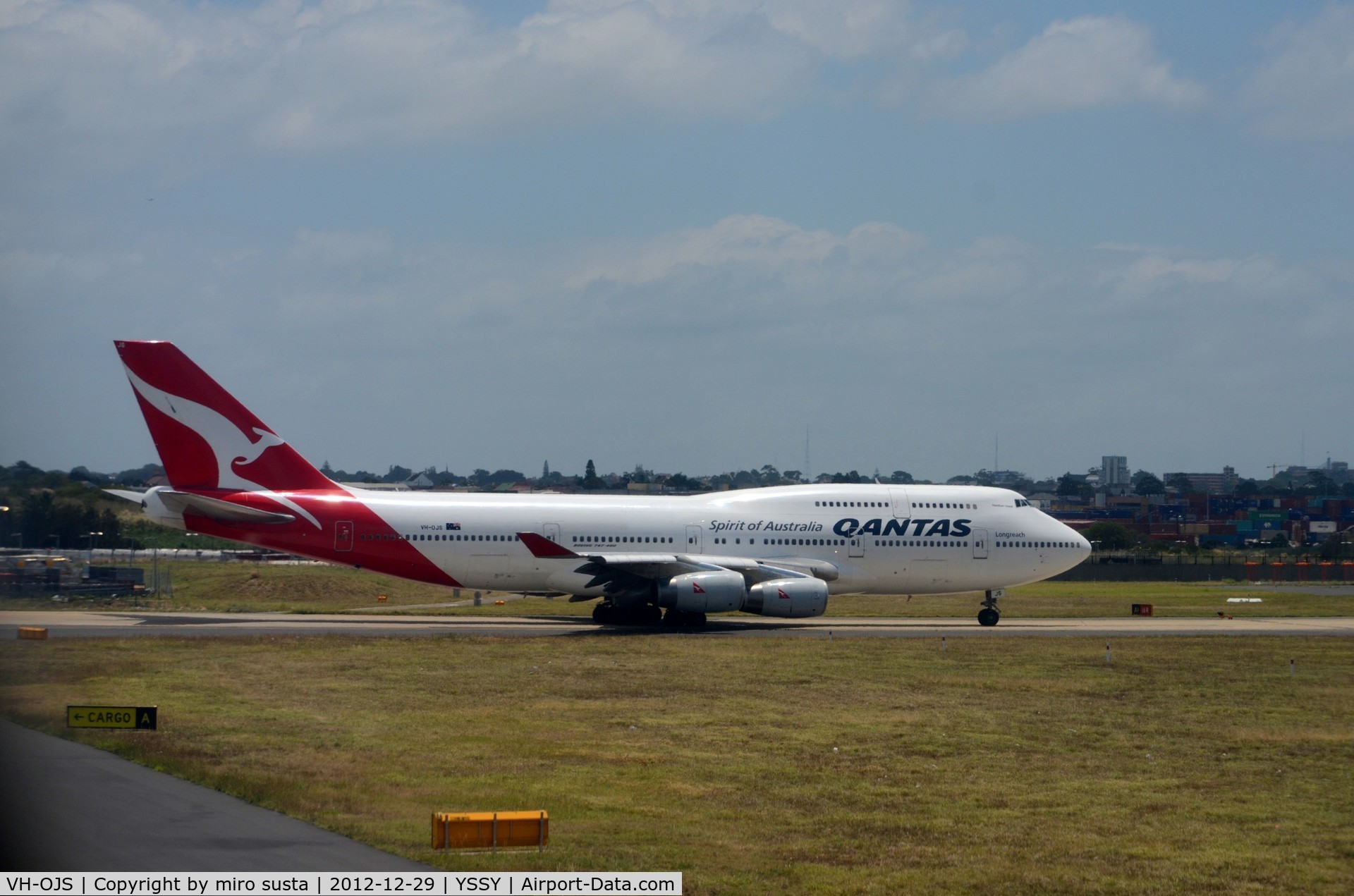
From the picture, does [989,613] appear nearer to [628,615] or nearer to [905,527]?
[905,527]

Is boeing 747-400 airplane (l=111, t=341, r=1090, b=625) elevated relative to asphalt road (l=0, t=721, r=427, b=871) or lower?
elevated

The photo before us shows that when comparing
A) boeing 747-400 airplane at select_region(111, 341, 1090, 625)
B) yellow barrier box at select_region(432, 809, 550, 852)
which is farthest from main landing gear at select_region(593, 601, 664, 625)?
yellow barrier box at select_region(432, 809, 550, 852)

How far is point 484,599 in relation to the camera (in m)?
51.1

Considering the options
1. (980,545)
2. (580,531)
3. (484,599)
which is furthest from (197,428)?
(980,545)

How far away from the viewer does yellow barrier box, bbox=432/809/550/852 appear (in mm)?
11453

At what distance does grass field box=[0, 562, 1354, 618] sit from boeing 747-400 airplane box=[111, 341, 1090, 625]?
4.99 metres

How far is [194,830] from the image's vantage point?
11.8 m

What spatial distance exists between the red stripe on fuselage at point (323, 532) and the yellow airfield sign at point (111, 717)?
1761 cm

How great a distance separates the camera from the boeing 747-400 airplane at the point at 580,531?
3406cm

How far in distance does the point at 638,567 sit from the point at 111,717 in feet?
61.0

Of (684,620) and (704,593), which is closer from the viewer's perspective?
(704,593)

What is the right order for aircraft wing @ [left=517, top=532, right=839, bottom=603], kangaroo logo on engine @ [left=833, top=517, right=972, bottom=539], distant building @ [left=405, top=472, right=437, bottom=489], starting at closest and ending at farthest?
1. aircraft wing @ [left=517, top=532, right=839, bottom=603]
2. kangaroo logo on engine @ [left=833, top=517, right=972, bottom=539]
3. distant building @ [left=405, top=472, right=437, bottom=489]

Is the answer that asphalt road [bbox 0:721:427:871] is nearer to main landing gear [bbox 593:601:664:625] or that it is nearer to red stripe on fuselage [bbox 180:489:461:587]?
red stripe on fuselage [bbox 180:489:461:587]

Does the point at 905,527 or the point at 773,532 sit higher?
the point at 905,527
